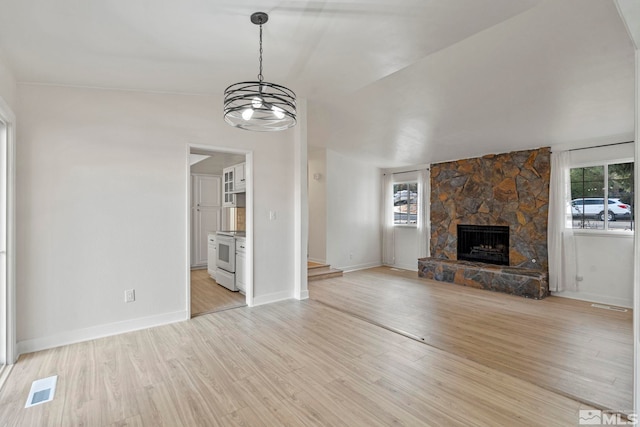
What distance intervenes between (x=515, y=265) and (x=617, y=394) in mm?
3521

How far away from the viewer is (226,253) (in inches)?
203

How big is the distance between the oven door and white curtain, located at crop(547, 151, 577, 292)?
5158 mm

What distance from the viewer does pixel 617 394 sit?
88.9 inches

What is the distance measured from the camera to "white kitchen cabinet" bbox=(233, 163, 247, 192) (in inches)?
204

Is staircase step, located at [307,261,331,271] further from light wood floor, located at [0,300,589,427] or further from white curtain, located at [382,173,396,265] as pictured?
light wood floor, located at [0,300,589,427]

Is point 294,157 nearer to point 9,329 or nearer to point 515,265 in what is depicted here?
point 9,329

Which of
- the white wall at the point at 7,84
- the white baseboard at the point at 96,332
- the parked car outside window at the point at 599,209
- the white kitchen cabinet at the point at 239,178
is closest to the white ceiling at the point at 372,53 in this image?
the white wall at the point at 7,84

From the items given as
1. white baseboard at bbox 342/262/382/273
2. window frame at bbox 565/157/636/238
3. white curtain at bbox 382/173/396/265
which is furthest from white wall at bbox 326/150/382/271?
window frame at bbox 565/157/636/238

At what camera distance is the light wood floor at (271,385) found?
1964 millimetres

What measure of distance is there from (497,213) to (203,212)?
20.3 feet

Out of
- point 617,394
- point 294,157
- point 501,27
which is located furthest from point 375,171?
point 617,394

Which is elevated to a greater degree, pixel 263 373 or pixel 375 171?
pixel 375 171

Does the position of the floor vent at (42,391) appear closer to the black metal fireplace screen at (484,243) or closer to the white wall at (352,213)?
the white wall at (352,213)

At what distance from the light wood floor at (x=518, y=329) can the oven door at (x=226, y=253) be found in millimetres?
1417
